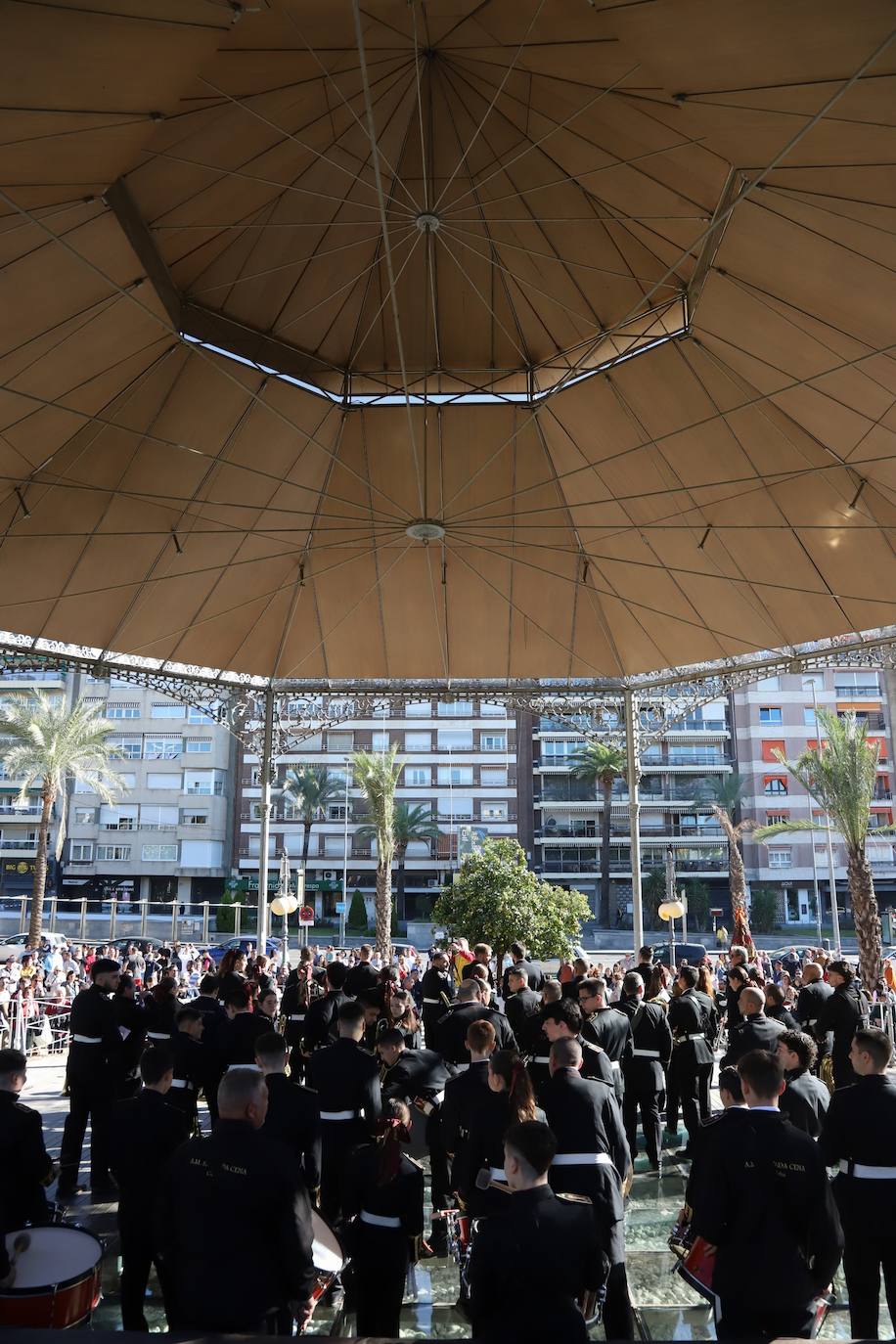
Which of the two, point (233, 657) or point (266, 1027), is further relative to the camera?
point (233, 657)

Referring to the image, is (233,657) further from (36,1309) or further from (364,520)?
(36,1309)

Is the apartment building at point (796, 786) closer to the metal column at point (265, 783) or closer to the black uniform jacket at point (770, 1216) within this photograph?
the metal column at point (265, 783)

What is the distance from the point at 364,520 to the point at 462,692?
4675 millimetres

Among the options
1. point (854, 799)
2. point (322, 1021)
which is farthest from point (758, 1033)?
point (854, 799)

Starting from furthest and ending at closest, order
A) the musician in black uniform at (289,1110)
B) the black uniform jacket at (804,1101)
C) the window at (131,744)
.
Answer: the window at (131,744)
the black uniform jacket at (804,1101)
the musician in black uniform at (289,1110)

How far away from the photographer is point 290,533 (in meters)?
14.5

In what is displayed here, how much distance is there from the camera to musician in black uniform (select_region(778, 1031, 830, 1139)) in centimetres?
550

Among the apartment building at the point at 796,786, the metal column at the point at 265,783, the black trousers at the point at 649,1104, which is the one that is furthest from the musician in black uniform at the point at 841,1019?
the apartment building at the point at 796,786

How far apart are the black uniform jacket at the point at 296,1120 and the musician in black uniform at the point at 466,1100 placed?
0.72 meters

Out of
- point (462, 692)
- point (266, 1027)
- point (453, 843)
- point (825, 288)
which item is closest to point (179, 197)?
point (825, 288)

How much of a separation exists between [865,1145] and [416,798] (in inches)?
2193

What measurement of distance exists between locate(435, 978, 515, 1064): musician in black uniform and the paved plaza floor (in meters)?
1.53

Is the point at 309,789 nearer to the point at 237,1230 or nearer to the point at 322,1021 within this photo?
the point at 322,1021

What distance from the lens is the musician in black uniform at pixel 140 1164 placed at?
480 centimetres
